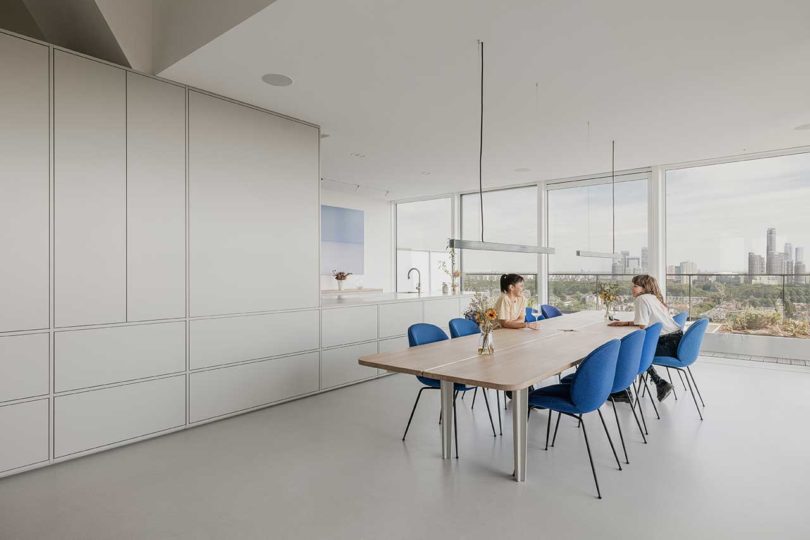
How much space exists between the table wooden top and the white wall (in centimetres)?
507

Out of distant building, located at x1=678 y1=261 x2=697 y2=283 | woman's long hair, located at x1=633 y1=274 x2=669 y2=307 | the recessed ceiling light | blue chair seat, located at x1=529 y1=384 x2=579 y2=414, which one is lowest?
blue chair seat, located at x1=529 y1=384 x2=579 y2=414

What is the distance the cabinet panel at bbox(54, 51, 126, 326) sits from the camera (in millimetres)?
3047

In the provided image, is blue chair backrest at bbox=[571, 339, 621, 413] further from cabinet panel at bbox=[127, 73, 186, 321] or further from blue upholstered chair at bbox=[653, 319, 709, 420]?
cabinet panel at bbox=[127, 73, 186, 321]

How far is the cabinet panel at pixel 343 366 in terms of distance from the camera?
4797mm

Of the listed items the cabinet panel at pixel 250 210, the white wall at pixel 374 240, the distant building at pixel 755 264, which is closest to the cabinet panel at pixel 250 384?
the cabinet panel at pixel 250 210

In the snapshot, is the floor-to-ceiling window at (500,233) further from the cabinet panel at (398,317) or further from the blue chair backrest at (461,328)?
the blue chair backrest at (461,328)

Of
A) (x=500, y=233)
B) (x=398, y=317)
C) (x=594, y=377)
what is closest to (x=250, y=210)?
(x=398, y=317)

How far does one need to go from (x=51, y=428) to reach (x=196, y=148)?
2268mm

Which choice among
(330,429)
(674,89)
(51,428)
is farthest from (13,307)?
(674,89)

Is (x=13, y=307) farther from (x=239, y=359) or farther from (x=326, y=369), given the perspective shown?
(x=326, y=369)

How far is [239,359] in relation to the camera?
4.05 m

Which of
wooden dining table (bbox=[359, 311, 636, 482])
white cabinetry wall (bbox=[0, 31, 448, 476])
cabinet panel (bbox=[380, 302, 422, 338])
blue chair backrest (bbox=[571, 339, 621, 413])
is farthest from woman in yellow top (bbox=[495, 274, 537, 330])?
white cabinetry wall (bbox=[0, 31, 448, 476])

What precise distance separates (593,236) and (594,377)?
5.04 m

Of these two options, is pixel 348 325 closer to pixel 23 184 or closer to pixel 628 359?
pixel 628 359
